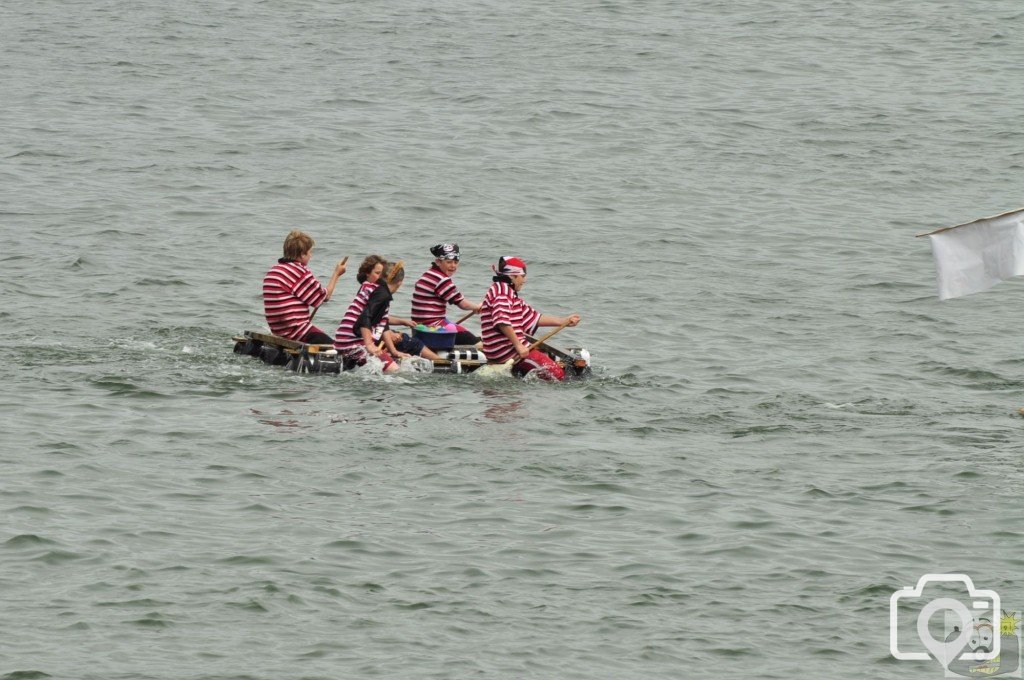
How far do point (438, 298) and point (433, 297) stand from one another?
61 mm

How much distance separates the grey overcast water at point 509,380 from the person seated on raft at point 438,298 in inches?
49.2

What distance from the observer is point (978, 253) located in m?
15.7

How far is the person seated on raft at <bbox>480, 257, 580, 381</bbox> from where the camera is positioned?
18453 millimetres

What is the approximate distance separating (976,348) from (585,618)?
36.7ft

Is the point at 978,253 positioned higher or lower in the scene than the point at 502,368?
higher

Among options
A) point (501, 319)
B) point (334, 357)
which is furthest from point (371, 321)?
point (501, 319)

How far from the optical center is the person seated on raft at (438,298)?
756 inches

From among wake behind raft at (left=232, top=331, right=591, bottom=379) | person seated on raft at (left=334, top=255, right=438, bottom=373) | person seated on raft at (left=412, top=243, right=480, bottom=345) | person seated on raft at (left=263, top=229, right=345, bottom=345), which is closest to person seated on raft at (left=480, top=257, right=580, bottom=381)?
wake behind raft at (left=232, top=331, right=591, bottom=379)

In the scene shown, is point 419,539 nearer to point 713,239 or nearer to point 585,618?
point 585,618

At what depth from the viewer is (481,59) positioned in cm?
3872

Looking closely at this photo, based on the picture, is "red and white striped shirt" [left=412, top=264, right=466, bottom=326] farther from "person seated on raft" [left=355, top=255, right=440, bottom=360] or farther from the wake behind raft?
the wake behind raft

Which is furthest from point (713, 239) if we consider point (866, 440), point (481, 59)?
point (481, 59)

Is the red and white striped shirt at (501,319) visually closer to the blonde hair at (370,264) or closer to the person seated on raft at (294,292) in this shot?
the blonde hair at (370,264)

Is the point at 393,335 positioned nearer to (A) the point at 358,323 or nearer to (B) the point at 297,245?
(A) the point at 358,323
